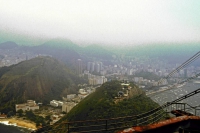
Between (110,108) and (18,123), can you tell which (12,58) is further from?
Answer: (110,108)

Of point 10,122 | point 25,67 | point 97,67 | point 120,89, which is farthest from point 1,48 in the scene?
point 120,89

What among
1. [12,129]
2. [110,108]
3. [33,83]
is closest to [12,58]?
[33,83]

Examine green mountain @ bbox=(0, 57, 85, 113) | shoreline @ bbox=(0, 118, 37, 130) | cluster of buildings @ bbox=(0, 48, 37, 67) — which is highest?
cluster of buildings @ bbox=(0, 48, 37, 67)

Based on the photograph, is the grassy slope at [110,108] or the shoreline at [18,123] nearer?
the grassy slope at [110,108]

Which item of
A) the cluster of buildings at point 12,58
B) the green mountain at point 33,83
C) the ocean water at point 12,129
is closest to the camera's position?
the ocean water at point 12,129

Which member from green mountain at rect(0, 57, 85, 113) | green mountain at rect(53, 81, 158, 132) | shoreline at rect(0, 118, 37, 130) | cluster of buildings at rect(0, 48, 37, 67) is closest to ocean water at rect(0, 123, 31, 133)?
shoreline at rect(0, 118, 37, 130)

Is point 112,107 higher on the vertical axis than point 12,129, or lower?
higher

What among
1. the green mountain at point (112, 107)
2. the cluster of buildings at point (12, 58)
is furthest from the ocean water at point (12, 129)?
the cluster of buildings at point (12, 58)

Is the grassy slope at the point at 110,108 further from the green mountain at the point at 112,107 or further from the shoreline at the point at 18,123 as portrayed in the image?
the shoreline at the point at 18,123

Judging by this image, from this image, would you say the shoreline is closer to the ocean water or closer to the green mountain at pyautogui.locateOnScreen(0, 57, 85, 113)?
the ocean water
